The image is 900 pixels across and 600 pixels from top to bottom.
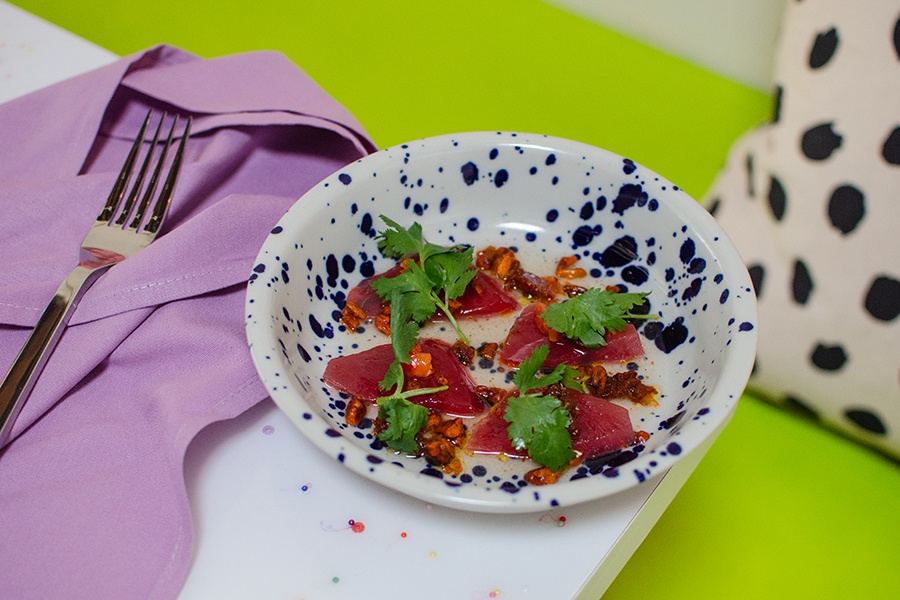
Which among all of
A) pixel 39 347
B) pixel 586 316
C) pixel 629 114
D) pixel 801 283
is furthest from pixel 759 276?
pixel 39 347

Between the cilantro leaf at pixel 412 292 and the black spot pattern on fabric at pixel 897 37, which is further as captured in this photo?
the black spot pattern on fabric at pixel 897 37

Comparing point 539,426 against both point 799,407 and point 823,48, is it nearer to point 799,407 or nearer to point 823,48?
point 799,407

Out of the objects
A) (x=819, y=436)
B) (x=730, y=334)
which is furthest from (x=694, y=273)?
(x=819, y=436)

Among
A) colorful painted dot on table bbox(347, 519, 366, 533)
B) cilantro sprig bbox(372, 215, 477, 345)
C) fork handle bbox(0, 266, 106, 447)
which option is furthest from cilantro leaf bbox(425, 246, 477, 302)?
fork handle bbox(0, 266, 106, 447)

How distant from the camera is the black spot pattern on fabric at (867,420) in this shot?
1.15 m

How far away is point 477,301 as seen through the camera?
813 mm

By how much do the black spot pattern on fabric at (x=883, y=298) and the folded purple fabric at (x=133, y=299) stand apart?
667 mm

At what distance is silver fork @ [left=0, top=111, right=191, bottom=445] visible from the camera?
724 millimetres

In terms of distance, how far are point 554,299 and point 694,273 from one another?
131 millimetres

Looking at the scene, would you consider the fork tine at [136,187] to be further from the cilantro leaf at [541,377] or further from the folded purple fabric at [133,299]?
the cilantro leaf at [541,377]

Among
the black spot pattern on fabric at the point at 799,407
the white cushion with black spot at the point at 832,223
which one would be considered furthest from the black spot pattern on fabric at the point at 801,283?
the black spot pattern on fabric at the point at 799,407

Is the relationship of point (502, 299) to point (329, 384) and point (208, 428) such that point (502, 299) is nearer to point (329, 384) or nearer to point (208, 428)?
point (329, 384)

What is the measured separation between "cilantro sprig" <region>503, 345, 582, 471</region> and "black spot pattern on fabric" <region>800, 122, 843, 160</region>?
69cm

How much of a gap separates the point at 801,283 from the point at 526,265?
49 centimetres
